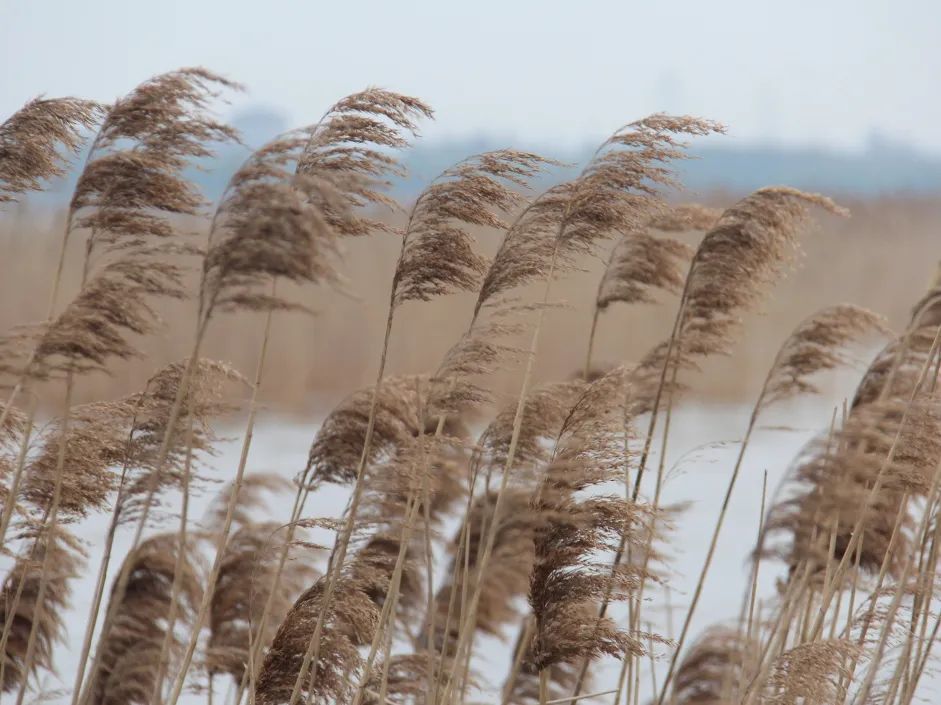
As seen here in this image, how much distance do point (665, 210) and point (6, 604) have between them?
6.47ft

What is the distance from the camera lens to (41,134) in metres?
3.00

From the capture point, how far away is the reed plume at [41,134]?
3002mm

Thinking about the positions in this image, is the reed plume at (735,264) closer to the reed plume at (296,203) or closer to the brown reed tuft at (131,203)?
the reed plume at (296,203)

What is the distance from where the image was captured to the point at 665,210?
2.94 meters

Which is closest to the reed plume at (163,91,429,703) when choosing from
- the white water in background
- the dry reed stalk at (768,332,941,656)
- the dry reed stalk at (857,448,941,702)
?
the dry reed stalk at (768,332,941,656)

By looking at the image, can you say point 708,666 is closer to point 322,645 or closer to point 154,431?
point 322,645

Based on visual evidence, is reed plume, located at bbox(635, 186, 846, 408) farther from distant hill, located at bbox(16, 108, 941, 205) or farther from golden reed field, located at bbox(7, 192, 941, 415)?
golden reed field, located at bbox(7, 192, 941, 415)

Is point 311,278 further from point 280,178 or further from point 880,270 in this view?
point 880,270

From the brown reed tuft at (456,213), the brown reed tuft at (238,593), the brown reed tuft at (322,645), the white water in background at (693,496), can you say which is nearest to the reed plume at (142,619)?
the brown reed tuft at (238,593)

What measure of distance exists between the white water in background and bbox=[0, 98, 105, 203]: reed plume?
5.69 metres

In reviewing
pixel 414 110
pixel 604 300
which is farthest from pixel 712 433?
pixel 414 110

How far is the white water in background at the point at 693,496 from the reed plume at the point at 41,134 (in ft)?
18.7

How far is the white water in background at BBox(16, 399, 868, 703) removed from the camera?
1022cm

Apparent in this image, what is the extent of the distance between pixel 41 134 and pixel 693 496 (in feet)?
43.7
